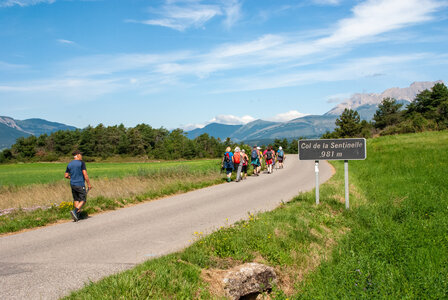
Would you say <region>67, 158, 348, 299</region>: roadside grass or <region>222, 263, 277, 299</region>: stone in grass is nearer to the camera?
<region>67, 158, 348, 299</region>: roadside grass

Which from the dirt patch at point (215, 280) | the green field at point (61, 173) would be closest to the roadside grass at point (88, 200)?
the green field at point (61, 173)

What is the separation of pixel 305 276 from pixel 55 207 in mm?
8449

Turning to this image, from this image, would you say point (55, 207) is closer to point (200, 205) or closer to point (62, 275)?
point (200, 205)

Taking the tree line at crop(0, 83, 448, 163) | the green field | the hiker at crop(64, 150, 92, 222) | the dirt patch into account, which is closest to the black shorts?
the hiker at crop(64, 150, 92, 222)

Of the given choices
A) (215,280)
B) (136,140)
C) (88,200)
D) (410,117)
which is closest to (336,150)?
(215,280)

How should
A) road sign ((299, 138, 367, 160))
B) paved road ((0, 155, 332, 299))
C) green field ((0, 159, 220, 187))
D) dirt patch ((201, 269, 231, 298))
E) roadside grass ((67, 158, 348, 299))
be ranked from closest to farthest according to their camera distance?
1. roadside grass ((67, 158, 348, 299))
2. dirt patch ((201, 269, 231, 298))
3. paved road ((0, 155, 332, 299))
4. road sign ((299, 138, 367, 160))
5. green field ((0, 159, 220, 187))

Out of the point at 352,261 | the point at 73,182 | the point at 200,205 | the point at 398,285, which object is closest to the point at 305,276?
the point at 352,261

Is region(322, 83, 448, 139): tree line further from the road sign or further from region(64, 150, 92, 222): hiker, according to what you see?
region(64, 150, 92, 222): hiker

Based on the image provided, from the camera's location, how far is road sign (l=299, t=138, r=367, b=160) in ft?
32.6

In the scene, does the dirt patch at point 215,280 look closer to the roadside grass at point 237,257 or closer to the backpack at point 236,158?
the roadside grass at point 237,257

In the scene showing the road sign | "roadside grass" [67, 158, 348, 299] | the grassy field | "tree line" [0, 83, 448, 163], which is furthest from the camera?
"tree line" [0, 83, 448, 163]

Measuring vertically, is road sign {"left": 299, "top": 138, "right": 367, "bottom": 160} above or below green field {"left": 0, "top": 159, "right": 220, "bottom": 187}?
above

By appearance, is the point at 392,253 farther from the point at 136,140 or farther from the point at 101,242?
the point at 136,140

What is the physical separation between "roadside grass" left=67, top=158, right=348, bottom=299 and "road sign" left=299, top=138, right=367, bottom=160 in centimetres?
156
